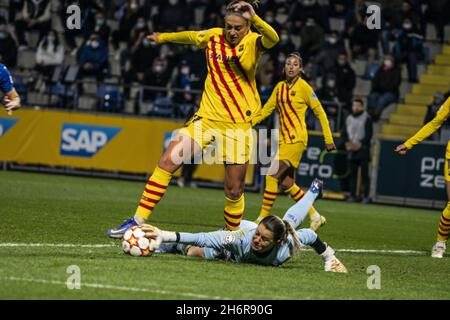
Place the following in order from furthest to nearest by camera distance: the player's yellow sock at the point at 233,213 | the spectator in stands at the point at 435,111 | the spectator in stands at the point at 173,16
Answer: the spectator in stands at the point at 173,16, the spectator in stands at the point at 435,111, the player's yellow sock at the point at 233,213

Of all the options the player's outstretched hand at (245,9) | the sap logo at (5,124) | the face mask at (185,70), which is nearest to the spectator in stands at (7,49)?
the sap logo at (5,124)

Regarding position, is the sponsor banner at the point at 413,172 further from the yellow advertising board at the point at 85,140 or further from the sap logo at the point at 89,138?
the sap logo at the point at 89,138

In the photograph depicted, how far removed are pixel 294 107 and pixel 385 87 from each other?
403 inches

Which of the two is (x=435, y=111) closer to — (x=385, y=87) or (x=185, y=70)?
(x=385, y=87)

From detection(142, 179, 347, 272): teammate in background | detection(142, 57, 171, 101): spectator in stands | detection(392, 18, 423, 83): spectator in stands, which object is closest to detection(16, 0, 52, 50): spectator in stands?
detection(142, 57, 171, 101): spectator in stands

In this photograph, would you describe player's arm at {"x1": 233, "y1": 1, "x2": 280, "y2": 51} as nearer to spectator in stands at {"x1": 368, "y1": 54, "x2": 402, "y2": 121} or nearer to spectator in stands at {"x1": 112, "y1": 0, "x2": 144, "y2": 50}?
spectator in stands at {"x1": 368, "y1": 54, "x2": 402, "y2": 121}

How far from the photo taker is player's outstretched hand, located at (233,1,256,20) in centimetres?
1202

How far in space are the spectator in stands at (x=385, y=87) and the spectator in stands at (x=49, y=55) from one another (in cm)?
831

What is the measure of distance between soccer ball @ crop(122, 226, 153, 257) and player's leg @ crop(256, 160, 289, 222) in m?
6.13

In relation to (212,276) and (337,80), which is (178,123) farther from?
(212,276)

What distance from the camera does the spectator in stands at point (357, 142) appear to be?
2469cm

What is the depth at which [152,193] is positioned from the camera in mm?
11758

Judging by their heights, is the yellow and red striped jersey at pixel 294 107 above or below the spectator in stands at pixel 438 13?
below

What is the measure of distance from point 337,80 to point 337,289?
684 inches
